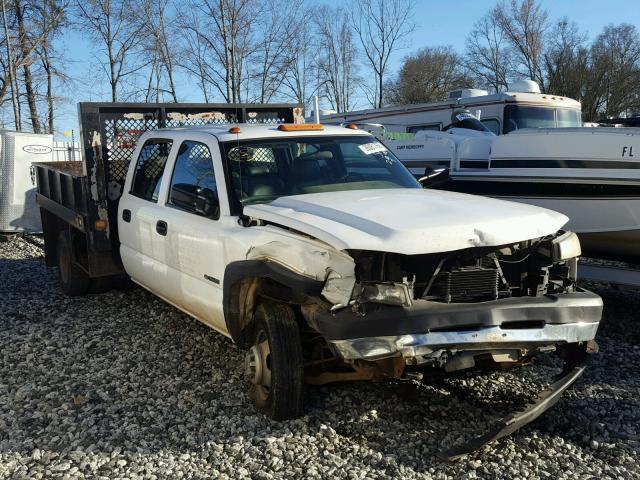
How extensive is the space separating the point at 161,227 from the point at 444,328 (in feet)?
8.95

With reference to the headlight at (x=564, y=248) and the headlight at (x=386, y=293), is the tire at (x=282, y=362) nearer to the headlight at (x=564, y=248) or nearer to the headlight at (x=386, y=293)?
the headlight at (x=386, y=293)

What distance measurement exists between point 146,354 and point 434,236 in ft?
9.94

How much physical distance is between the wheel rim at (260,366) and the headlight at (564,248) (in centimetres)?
182

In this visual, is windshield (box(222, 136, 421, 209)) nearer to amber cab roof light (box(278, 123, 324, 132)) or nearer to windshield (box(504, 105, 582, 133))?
amber cab roof light (box(278, 123, 324, 132))

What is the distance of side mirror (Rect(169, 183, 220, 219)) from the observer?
4.67 m

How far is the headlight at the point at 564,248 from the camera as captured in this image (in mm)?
3889

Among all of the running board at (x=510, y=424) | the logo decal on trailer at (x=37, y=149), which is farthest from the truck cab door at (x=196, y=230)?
the logo decal on trailer at (x=37, y=149)

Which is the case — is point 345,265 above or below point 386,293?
above

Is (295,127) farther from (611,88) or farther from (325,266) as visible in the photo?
(611,88)

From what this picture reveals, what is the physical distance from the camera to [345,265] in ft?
11.6

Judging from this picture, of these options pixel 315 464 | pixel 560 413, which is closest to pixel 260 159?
pixel 315 464

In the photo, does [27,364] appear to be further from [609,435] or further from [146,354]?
A: [609,435]

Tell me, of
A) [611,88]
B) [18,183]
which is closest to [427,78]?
[611,88]

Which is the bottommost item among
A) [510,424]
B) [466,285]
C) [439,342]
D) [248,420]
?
[248,420]
